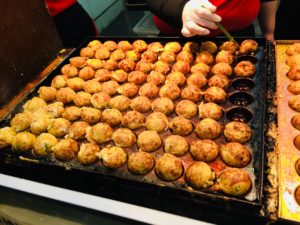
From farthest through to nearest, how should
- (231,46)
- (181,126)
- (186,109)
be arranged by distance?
(231,46)
(186,109)
(181,126)

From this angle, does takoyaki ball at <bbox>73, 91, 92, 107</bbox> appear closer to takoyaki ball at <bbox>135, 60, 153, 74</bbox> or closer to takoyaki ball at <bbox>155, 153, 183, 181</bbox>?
takoyaki ball at <bbox>135, 60, 153, 74</bbox>

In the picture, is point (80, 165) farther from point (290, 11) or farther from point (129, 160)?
point (290, 11)

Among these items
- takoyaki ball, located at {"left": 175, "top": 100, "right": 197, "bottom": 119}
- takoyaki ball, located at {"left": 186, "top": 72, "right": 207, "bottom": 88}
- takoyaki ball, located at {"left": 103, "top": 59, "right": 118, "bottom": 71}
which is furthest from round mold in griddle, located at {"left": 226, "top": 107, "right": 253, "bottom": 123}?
takoyaki ball, located at {"left": 103, "top": 59, "right": 118, "bottom": 71}

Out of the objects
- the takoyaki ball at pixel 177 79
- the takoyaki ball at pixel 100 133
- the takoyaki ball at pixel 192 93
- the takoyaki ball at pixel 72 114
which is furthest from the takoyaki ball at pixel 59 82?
the takoyaki ball at pixel 192 93

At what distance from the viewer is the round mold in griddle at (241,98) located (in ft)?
6.64

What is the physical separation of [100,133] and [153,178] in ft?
1.67

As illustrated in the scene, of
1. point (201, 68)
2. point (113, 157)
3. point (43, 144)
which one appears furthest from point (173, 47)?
point (43, 144)

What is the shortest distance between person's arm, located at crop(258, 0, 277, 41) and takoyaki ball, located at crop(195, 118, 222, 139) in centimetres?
163

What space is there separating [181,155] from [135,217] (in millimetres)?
481

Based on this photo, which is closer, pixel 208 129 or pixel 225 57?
pixel 208 129

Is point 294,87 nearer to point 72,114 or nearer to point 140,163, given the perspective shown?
point 140,163

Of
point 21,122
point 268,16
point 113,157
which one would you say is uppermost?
point 268,16

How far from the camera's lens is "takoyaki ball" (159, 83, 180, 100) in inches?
Answer: 85.4

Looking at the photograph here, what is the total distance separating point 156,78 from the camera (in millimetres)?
2344
